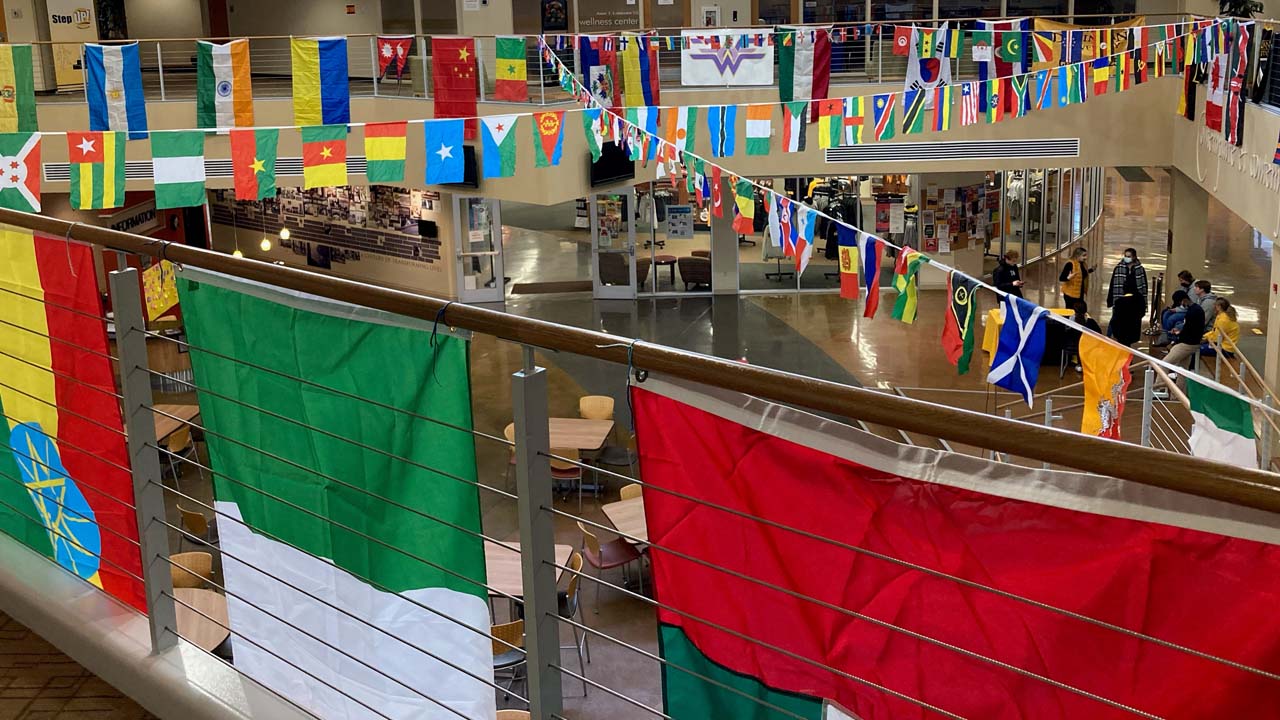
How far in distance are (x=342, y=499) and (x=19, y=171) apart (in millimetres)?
12013

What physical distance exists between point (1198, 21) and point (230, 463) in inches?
613

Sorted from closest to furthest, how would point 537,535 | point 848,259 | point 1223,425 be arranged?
point 537,535 < point 1223,425 < point 848,259

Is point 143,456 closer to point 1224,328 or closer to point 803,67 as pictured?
point 1224,328

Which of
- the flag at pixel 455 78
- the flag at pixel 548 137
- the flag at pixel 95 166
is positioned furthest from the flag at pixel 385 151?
the flag at pixel 455 78

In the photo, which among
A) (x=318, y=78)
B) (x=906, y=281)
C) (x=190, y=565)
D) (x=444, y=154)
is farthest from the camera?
(x=318, y=78)

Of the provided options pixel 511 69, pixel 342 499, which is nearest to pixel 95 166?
pixel 511 69

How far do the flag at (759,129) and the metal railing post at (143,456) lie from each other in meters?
11.6

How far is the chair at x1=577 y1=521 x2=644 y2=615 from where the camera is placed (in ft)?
30.5

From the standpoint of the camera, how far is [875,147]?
18047 millimetres

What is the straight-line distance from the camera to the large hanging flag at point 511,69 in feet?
47.9

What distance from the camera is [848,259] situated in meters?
10.5

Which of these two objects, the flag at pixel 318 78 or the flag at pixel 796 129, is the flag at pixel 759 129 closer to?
the flag at pixel 796 129

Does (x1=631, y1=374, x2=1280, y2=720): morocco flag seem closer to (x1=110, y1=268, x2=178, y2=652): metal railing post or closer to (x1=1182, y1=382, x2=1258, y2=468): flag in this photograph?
(x1=110, y1=268, x2=178, y2=652): metal railing post

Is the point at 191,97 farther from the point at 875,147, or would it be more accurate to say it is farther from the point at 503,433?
the point at 875,147
